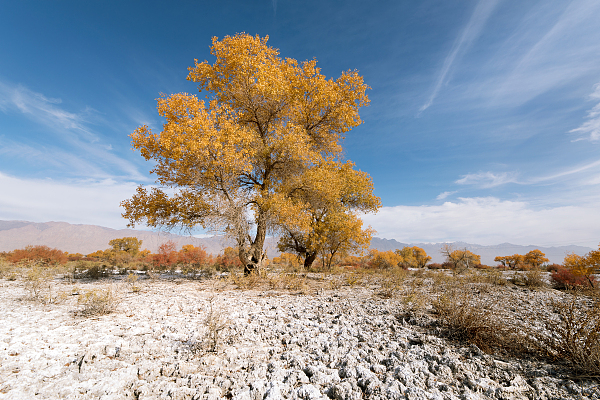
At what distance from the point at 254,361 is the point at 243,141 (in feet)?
26.1

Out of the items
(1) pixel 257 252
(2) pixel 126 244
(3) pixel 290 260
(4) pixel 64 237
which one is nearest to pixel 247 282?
(1) pixel 257 252

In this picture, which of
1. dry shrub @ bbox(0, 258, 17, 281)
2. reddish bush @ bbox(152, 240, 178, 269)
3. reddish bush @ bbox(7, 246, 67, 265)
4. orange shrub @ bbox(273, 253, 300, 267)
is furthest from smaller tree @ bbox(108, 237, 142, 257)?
orange shrub @ bbox(273, 253, 300, 267)

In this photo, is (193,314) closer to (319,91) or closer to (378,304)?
(378,304)

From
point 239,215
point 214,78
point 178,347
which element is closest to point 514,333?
point 178,347

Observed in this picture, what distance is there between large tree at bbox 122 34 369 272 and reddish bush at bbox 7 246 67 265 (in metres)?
12.6

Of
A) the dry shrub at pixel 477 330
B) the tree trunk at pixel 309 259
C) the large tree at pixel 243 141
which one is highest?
the large tree at pixel 243 141

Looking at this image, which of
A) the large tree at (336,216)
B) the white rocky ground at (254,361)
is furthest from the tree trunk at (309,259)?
the white rocky ground at (254,361)

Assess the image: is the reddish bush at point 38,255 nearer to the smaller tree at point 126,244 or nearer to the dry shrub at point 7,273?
the dry shrub at point 7,273

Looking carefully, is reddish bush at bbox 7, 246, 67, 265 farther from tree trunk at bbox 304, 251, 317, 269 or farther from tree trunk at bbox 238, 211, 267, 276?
tree trunk at bbox 304, 251, 317, 269

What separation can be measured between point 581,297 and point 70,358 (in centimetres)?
1182

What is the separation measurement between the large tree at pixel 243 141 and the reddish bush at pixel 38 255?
12.6 meters

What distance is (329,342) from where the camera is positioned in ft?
11.9

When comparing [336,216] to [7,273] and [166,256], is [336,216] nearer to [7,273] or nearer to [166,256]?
[166,256]

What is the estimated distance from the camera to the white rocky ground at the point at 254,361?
251 cm
